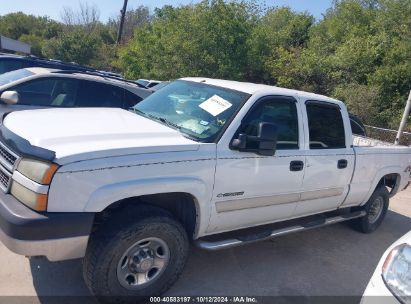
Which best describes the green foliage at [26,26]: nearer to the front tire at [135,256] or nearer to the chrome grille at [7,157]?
the chrome grille at [7,157]

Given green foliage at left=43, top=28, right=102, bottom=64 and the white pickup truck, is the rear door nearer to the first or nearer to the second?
the white pickup truck

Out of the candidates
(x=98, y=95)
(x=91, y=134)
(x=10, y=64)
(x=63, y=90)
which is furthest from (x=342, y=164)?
(x=10, y=64)

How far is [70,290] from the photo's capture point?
11.6 ft

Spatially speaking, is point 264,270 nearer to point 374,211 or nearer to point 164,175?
point 164,175

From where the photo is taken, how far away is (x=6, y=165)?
3.19 meters

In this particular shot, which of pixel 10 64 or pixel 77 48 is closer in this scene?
pixel 10 64

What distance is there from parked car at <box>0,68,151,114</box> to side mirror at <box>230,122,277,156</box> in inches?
152

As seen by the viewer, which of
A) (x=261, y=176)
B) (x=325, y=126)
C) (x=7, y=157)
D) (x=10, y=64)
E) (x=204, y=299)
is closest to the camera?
(x=7, y=157)

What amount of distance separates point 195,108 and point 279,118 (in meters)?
0.91

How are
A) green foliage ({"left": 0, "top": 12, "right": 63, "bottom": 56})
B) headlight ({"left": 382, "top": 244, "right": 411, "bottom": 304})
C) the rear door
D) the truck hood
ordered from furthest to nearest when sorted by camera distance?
green foliage ({"left": 0, "top": 12, "right": 63, "bottom": 56}), the rear door, the truck hood, headlight ({"left": 382, "top": 244, "right": 411, "bottom": 304})

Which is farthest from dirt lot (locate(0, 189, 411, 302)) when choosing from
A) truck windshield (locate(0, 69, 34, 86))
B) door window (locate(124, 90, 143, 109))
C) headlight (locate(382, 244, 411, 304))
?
truck windshield (locate(0, 69, 34, 86))

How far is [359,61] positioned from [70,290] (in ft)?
55.2

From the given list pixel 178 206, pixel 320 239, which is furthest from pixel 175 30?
pixel 178 206

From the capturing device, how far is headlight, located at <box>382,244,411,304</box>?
244 centimetres
